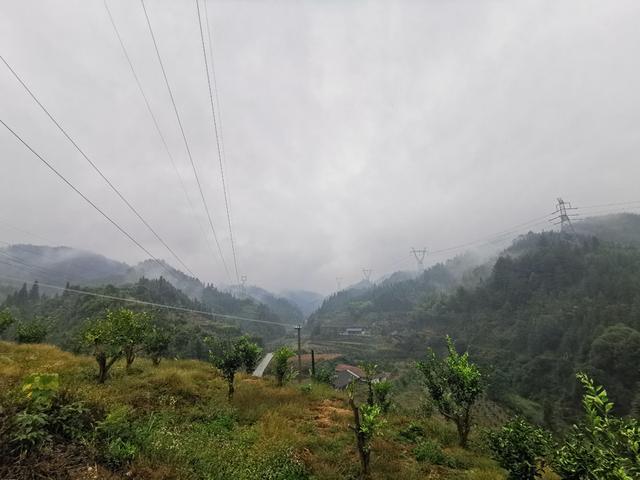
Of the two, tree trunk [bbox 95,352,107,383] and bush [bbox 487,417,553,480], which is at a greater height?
tree trunk [bbox 95,352,107,383]

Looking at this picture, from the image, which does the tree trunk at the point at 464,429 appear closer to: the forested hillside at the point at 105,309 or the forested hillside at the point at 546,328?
the forested hillside at the point at 546,328

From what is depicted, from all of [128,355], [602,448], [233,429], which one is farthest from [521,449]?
[128,355]

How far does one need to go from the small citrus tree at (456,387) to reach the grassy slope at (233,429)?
4.15ft

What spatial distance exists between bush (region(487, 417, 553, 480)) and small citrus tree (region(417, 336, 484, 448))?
4.92 metres

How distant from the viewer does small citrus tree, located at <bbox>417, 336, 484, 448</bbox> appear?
47.5 feet

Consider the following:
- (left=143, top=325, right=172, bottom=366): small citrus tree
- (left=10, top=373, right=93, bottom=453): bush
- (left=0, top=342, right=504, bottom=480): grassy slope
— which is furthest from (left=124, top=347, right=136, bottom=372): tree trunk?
(left=10, top=373, right=93, bottom=453): bush

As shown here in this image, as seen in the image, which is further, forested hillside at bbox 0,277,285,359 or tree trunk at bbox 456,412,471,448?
forested hillside at bbox 0,277,285,359

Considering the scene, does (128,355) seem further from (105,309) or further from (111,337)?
(105,309)

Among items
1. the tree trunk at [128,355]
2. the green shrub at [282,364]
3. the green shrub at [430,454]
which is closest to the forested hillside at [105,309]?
the tree trunk at [128,355]

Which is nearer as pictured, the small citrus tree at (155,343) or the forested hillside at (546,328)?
the small citrus tree at (155,343)

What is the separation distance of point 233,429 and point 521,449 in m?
10.7

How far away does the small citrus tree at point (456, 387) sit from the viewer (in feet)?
47.5

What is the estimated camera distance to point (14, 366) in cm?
1647

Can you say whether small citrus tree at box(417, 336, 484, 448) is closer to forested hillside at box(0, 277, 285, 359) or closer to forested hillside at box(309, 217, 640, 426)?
forested hillside at box(309, 217, 640, 426)
